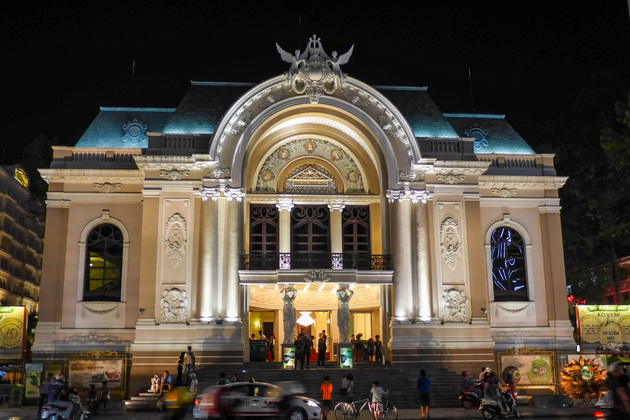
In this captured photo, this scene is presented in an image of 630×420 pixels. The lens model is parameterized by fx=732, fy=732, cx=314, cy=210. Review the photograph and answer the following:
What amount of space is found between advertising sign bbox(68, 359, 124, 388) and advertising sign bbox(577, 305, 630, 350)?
1838cm

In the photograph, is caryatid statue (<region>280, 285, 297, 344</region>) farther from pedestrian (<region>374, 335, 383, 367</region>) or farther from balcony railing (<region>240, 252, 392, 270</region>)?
pedestrian (<region>374, 335, 383, 367</region>)

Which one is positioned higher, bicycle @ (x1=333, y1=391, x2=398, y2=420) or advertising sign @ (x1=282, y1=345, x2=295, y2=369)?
advertising sign @ (x1=282, y1=345, x2=295, y2=369)

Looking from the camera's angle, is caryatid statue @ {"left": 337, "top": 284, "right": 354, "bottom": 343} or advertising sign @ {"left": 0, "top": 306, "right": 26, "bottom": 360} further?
caryatid statue @ {"left": 337, "top": 284, "right": 354, "bottom": 343}

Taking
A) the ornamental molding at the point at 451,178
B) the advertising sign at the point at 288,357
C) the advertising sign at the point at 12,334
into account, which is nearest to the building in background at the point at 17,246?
the advertising sign at the point at 12,334

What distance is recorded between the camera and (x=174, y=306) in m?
28.8

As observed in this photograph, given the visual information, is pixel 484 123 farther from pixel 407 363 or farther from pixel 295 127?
pixel 407 363

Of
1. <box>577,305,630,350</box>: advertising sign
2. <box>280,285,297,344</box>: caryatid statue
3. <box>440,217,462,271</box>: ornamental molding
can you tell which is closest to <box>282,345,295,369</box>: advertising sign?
<box>280,285,297,344</box>: caryatid statue

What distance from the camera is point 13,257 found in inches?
2758

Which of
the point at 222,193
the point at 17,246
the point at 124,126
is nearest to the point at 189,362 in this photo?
the point at 222,193

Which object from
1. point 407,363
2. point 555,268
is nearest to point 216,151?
point 407,363

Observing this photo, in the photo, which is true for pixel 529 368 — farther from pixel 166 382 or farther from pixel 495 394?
pixel 166 382

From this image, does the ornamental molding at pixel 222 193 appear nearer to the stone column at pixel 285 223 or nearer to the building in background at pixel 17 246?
the stone column at pixel 285 223

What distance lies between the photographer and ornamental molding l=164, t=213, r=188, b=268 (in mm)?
29266

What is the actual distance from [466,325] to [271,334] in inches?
362
